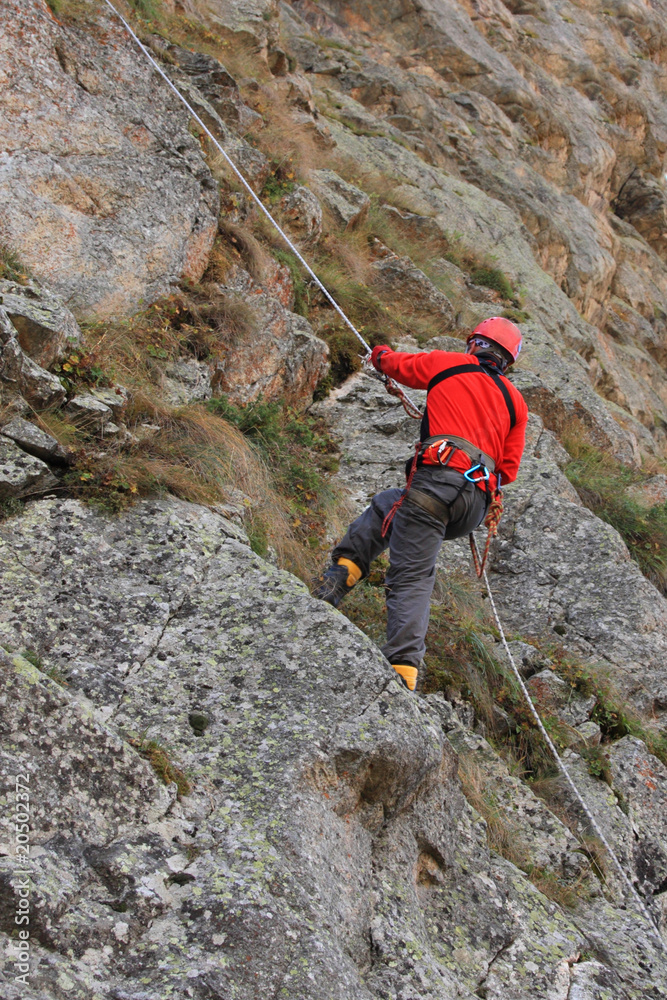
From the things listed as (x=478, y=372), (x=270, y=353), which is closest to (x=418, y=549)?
(x=478, y=372)

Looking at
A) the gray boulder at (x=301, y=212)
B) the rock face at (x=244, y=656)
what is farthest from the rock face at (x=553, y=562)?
the gray boulder at (x=301, y=212)

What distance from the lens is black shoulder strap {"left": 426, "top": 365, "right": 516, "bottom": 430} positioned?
5.05 m

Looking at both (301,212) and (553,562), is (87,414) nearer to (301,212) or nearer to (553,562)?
(553,562)

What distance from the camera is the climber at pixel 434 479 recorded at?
15.5 ft

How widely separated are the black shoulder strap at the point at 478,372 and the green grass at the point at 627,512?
383cm

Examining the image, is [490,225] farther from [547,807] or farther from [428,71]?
[547,807]

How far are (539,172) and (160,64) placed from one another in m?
13.2

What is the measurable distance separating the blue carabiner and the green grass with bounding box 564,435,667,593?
13.5ft

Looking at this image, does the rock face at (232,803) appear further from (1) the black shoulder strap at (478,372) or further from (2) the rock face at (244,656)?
(1) the black shoulder strap at (478,372)

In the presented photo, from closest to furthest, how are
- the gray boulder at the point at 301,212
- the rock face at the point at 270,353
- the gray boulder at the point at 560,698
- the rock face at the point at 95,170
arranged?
the gray boulder at the point at 560,698, the rock face at the point at 95,170, the rock face at the point at 270,353, the gray boulder at the point at 301,212

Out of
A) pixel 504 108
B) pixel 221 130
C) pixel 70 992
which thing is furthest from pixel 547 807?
pixel 504 108

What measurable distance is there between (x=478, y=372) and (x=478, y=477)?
711mm

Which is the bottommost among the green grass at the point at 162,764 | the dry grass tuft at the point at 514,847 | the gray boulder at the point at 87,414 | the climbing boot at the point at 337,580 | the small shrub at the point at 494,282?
the small shrub at the point at 494,282

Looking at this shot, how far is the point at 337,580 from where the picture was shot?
514 cm
